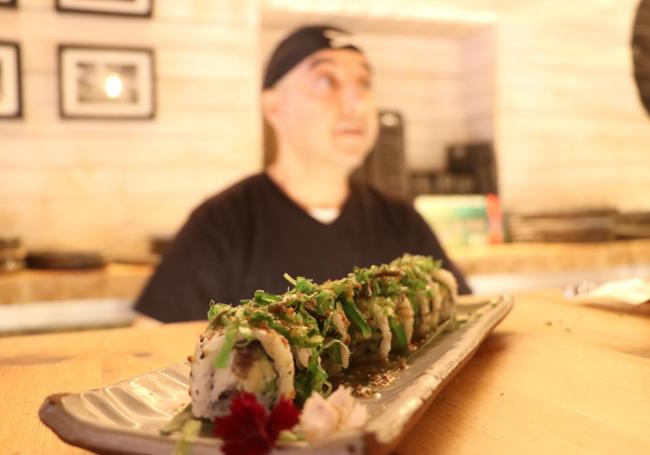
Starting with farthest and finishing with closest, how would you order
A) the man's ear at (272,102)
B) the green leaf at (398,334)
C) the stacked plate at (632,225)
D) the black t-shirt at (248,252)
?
1. the stacked plate at (632,225)
2. the man's ear at (272,102)
3. the black t-shirt at (248,252)
4. the green leaf at (398,334)

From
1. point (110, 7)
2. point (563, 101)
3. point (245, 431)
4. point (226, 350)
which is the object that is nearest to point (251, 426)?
point (245, 431)

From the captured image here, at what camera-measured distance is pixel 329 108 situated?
2135 mm

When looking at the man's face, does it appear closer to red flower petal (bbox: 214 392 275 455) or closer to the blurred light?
the blurred light

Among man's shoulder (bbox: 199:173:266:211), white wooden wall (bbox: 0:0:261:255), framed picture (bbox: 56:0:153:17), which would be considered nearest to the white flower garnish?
man's shoulder (bbox: 199:173:266:211)

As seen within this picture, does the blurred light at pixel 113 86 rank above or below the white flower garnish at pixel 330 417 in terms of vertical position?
above

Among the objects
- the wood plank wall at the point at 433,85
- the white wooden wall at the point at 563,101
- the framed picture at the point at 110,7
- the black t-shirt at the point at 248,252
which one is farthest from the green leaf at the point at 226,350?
the wood plank wall at the point at 433,85

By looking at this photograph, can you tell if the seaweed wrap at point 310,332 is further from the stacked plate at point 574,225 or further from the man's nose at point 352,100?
the stacked plate at point 574,225

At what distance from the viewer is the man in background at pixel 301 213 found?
6.52 ft

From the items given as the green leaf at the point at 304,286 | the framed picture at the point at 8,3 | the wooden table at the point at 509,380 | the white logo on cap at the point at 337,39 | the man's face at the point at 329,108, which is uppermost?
the framed picture at the point at 8,3

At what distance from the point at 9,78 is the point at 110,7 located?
0.52m

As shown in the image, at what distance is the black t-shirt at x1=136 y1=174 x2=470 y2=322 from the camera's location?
1.95m

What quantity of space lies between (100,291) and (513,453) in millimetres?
2186

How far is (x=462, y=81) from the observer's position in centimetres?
403

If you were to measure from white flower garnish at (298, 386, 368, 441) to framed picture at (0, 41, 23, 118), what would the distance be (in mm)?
2679
